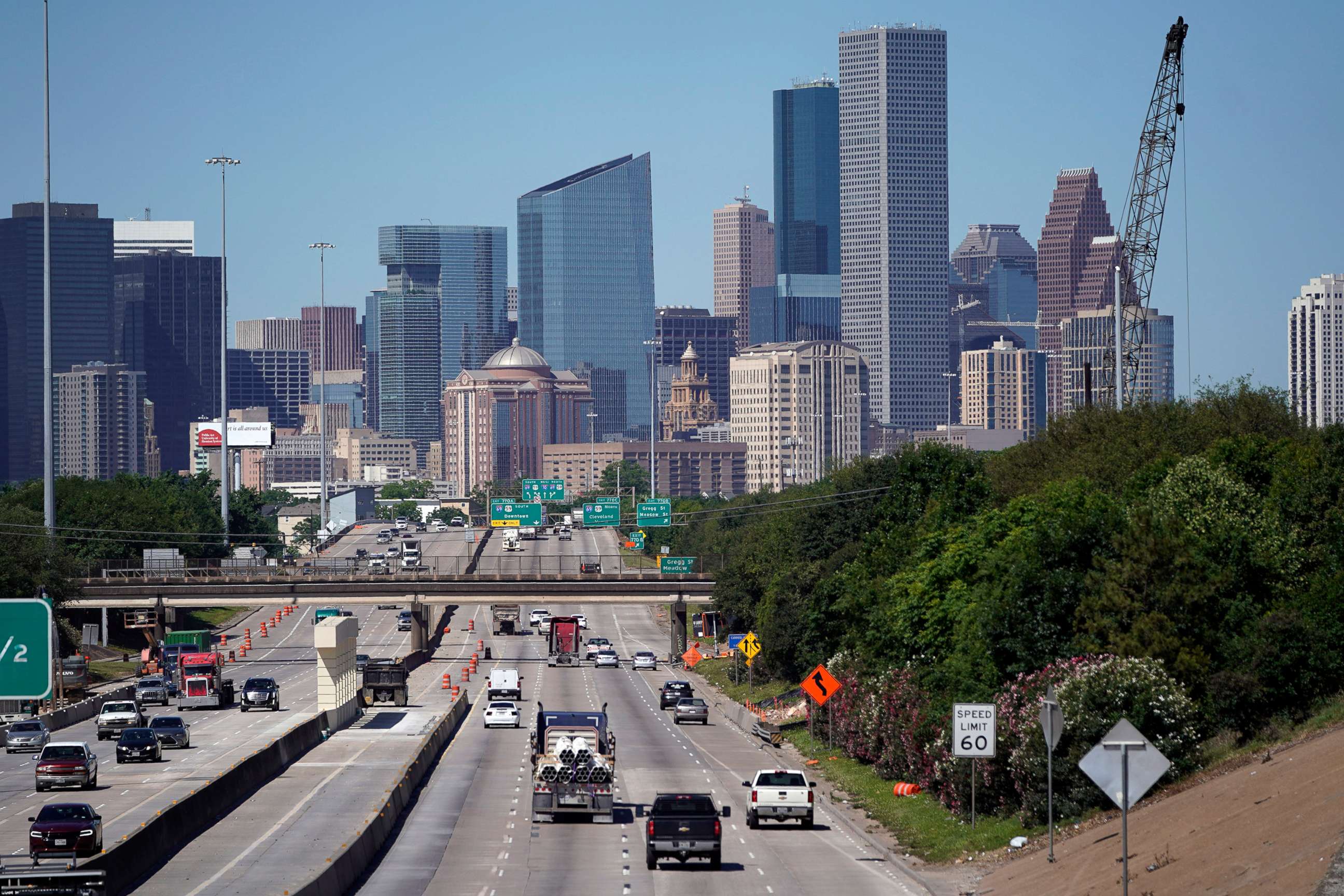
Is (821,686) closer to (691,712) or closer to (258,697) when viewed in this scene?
(691,712)

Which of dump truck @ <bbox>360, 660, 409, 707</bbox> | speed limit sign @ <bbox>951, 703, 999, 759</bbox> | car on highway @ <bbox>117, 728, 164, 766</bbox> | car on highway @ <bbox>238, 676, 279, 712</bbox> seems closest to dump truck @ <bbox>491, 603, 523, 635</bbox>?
dump truck @ <bbox>360, 660, 409, 707</bbox>

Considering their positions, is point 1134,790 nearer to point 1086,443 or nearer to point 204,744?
point 204,744

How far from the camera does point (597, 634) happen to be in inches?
6373

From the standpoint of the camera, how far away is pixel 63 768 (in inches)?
2094

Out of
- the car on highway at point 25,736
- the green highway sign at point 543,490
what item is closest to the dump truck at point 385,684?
the car on highway at point 25,736

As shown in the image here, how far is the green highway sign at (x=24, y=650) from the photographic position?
18500 mm

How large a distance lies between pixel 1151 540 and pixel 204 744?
38.6 meters

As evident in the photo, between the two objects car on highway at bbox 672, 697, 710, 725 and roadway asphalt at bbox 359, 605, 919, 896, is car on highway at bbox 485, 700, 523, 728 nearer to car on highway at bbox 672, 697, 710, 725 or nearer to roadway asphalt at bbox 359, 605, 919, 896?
roadway asphalt at bbox 359, 605, 919, 896

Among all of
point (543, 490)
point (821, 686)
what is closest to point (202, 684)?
point (821, 686)

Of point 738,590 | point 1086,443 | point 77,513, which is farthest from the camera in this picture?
point 77,513

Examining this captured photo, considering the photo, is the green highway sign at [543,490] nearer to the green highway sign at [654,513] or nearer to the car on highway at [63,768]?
the green highway sign at [654,513]

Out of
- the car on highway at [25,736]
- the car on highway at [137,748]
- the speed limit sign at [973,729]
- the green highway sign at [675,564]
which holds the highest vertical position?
the speed limit sign at [973,729]

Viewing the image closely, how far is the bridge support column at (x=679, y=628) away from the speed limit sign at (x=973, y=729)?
292ft

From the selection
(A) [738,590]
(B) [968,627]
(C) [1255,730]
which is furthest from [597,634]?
(C) [1255,730]
